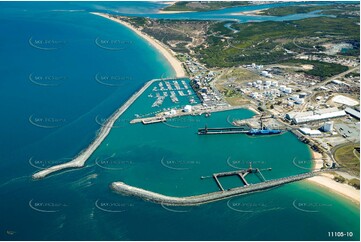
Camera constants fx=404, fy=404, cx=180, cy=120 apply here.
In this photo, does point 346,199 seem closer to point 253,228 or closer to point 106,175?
point 253,228

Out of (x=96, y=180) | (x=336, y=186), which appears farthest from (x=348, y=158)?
(x=96, y=180)

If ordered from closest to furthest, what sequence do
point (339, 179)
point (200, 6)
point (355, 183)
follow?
point (355, 183) → point (339, 179) → point (200, 6)

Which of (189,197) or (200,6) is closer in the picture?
(189,197)

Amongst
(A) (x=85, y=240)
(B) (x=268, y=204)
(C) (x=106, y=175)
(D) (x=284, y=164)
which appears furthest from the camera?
(D) (x=284, y=164)

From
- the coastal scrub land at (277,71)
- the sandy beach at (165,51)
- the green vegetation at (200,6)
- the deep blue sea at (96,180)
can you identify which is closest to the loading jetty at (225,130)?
the coastal scrub land at (277,71)

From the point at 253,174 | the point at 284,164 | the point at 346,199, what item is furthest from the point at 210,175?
the point at 346,199

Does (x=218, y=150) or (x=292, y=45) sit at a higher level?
(x=292, y=45)

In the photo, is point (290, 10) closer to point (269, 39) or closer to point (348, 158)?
point (269, 39)
